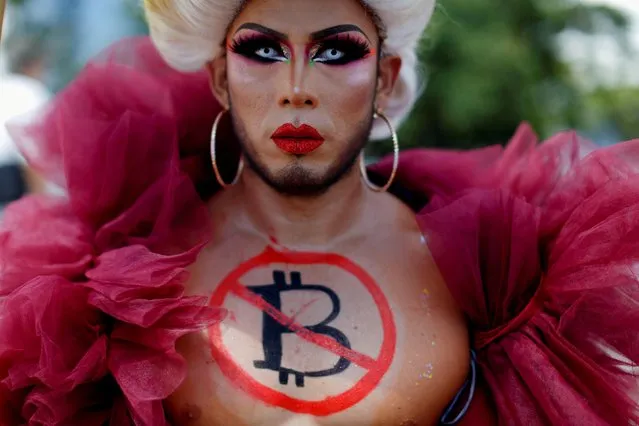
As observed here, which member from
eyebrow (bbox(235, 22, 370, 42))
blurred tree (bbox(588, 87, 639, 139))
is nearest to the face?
eyebrow (bbox(235, 22, 370, 42))

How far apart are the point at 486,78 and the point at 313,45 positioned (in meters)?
3.70

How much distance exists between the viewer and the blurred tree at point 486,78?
486cm

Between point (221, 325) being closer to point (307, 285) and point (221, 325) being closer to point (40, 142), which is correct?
point (307, 285)

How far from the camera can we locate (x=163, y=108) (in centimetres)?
153

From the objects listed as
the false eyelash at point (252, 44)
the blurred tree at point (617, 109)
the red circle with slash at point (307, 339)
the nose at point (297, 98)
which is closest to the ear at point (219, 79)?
the false eyelash at point (252, 44)

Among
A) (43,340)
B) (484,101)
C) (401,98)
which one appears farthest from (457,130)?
(43,340)

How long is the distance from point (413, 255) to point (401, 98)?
40cm

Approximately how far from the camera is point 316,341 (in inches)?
53.9

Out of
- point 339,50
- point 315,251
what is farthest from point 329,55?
point 315,251

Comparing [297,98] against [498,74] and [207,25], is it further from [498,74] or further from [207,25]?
[498,74]

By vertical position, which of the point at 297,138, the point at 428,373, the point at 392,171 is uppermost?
the point at 297,138

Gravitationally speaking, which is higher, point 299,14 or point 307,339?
point 299,14

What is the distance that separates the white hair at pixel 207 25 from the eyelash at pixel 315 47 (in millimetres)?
68

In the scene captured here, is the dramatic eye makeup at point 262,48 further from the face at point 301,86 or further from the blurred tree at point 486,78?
the blurred tree at point 486,78
